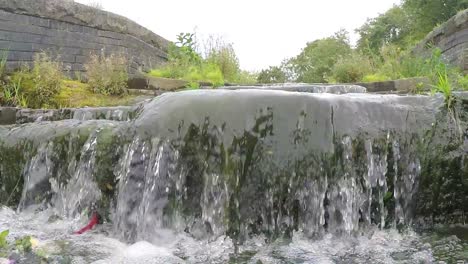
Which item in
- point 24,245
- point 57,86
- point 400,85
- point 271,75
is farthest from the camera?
point 271,75

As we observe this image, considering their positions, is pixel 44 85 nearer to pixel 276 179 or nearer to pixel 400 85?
pixel 276 179

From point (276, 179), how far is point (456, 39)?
606 cm

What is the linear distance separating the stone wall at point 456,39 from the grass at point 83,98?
4619mm

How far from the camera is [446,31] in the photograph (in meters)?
8.05

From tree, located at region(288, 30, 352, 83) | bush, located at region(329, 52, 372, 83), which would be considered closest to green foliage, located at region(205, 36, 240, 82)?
bush, located at region(329, 52, 372, 83)

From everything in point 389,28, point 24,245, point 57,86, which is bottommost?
point 24,245

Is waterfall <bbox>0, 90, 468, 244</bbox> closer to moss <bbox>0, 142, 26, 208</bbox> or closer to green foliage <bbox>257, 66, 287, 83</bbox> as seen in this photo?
moss <bbox>0, 142, 26, 208</bbox>

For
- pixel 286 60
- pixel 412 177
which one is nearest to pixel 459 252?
pixel 412 177

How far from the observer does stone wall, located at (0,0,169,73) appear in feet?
20.1

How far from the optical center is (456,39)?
7.48 metres

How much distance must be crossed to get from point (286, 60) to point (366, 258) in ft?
116

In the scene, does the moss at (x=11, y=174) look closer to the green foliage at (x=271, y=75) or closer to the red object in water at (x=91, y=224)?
the red object in water at (x=91, y=224)

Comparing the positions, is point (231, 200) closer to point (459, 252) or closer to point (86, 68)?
point (459, 252)

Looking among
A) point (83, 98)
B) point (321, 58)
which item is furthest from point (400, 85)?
point (321, 58)
